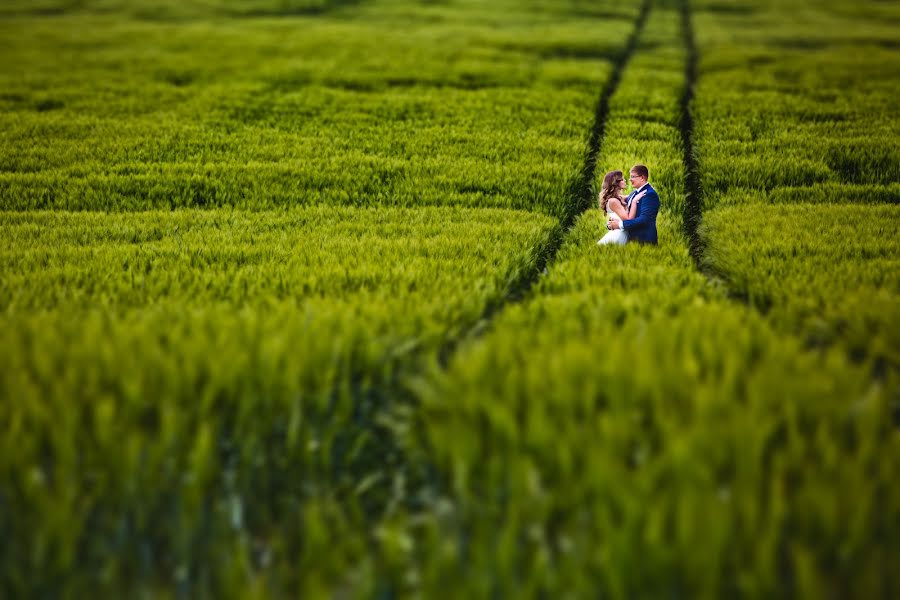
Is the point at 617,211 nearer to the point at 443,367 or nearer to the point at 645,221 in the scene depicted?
the point at 645,221

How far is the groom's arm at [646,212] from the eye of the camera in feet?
20.8

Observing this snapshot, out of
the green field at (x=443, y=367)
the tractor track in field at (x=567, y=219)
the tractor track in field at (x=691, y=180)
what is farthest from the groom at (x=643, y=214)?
the tractor track in field at (x=567, y=219)

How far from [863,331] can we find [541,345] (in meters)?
1.85

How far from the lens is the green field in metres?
1.76

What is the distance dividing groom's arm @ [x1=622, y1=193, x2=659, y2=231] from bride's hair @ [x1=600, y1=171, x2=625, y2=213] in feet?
1.60

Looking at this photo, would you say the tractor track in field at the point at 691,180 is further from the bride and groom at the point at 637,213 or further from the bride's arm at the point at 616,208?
the bride's arm at the point at 616,208

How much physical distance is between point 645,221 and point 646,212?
0.31 ft

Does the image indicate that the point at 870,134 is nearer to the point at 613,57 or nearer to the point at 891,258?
the point at 891,258

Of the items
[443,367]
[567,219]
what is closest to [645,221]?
[567,219]

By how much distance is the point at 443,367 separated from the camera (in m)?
3.46

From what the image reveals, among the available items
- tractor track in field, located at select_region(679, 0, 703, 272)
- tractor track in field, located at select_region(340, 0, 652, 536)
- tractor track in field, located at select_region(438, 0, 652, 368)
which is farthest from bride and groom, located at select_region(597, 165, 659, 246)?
tractor track in field, located at select_region(340, 0, 652, 536)

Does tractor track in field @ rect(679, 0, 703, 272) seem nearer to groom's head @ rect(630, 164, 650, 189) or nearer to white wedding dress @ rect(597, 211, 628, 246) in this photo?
white wedding dress @ rect(597, 211, 628, 246)

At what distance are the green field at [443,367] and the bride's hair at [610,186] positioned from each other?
1.57 ft

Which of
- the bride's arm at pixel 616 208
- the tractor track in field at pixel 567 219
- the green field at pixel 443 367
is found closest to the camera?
the green field at pixel 443 367
